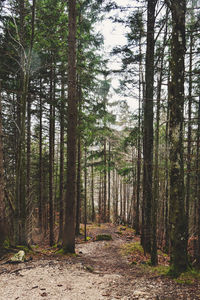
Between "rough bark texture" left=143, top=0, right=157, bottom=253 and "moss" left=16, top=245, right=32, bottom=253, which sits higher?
"rough bark texture" left=143, top=0, right=157, bottom=253

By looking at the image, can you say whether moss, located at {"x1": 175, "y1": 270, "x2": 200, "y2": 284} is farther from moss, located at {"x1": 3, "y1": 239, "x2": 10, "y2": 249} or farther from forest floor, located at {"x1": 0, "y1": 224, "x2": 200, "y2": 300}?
moss, located at {"x1": 3, "y1": 239, "x2": 10, "y2": 249}

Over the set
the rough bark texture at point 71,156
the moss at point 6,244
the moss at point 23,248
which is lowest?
the moss at point 23,248

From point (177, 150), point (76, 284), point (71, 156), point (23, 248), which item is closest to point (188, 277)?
point (76, 284)

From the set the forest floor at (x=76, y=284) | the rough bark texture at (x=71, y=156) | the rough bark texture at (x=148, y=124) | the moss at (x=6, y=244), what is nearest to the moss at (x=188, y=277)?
the forest floor at (x=76, y=284)

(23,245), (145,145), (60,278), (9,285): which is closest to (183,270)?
(60,278)

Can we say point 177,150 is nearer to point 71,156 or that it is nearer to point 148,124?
point 148,124

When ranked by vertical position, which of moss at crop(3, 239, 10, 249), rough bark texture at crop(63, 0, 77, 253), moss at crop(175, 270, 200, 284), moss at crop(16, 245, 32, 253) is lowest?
moss at crop(16, 245, 32, 253)

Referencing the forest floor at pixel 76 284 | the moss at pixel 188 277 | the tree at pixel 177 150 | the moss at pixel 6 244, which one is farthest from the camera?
the moss at pixel 6 244

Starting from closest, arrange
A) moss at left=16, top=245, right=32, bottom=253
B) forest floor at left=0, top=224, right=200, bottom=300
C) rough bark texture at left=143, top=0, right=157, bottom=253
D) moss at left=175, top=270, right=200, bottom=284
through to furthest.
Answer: forest floor at left=0, top=224, right=200, bottom=300 → moss at left=175, top=270, right=200, bottom=284 → moss at left=16, top=245, right=32, bottom=253 → rough bark texture at left=143, top=0, right=157, bottom=253

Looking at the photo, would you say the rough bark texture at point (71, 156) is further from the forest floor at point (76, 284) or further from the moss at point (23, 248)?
the moss at point (23, 248)

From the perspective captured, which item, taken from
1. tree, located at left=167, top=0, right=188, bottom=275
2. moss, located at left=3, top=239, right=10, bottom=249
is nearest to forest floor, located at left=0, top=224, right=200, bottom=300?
moss, located at left=3, top=239, right=10, bottom=249

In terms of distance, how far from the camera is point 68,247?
26.5ft

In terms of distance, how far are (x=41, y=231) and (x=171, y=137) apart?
13419mm

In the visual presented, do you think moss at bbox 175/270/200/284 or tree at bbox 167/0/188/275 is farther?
tree at bbox 167/0/188/275
